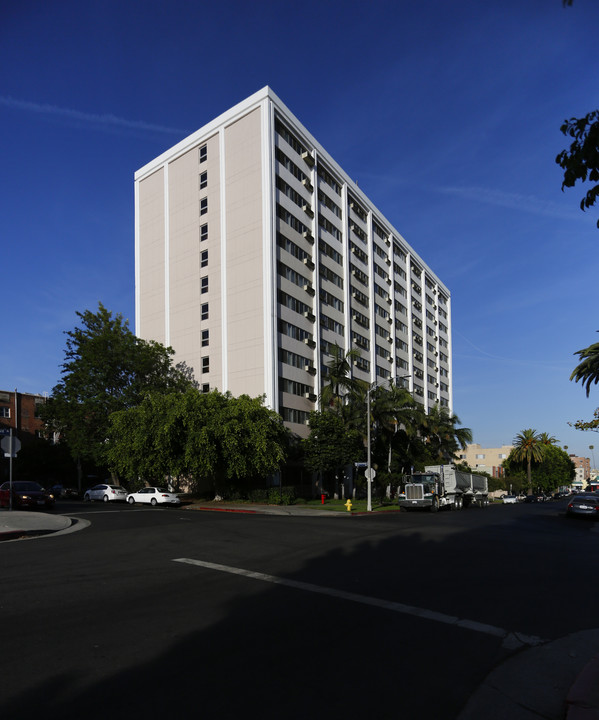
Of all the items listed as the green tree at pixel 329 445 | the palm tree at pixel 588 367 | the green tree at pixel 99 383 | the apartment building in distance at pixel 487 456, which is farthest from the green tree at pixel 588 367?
the apartment building in distance at pixel 487 456

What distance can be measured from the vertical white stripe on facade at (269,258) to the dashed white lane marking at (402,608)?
3668 cm

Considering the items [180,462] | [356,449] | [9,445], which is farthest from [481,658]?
[356,449]

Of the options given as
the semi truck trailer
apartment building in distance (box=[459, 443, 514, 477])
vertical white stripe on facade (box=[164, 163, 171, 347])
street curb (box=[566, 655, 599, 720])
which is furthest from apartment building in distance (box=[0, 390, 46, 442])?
apartment building in distance (box=[459, 443, 514, 477])

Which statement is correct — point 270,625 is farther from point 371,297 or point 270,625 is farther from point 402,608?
point 371,297

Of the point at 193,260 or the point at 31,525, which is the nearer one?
the point at 31,525

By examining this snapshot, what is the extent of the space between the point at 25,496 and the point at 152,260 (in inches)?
1373

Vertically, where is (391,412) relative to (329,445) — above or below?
above

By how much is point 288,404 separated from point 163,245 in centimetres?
2181

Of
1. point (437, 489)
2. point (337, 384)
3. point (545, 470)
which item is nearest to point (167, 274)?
point (337, 384)

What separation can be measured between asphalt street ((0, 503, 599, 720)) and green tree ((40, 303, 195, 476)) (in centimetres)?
3708

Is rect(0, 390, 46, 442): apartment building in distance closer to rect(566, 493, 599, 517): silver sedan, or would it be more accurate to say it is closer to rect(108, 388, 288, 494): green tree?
rect(108, 388, 288, 494): green tree

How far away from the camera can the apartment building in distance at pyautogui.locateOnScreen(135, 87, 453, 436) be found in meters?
50.2

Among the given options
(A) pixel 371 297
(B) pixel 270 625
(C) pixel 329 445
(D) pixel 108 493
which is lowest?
(D) pixel 108 493

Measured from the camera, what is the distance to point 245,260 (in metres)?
50.9
